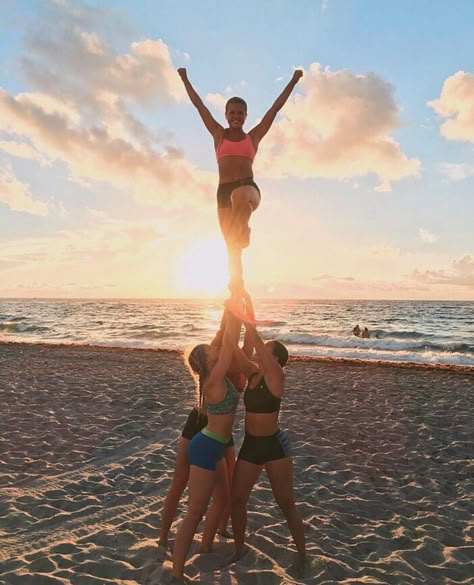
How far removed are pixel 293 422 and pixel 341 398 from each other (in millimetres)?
3546

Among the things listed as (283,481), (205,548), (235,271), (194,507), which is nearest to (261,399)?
(283,481)

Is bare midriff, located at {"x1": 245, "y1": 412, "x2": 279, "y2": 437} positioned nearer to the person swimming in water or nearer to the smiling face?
the person swimming in water

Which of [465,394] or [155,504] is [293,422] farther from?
[465,394]

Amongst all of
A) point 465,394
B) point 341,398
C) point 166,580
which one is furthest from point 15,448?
point 465,394

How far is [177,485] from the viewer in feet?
17.4

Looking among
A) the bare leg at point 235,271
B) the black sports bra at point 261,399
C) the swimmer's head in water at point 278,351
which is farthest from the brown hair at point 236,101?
the black sports bra at point 261,399

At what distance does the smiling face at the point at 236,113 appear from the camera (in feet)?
14.6

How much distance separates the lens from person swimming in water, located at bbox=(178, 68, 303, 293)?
404 cm

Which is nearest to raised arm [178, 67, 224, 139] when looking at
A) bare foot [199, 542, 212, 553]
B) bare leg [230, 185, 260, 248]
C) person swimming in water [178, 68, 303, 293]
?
person swimming in water [178, 68, 303, 293]

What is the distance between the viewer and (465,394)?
15031 mm

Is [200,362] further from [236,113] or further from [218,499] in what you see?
[236,113]

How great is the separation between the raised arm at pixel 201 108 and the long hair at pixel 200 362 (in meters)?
2.29

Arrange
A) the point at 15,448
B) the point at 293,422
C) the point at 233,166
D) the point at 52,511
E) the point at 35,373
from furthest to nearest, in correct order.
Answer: the point at 35,373, the point at 293,422, the point at 15,448, the point at 52,511, the point at 233,166

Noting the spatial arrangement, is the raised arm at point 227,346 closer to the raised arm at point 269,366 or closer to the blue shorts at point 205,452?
the raised arm at point 269,366
